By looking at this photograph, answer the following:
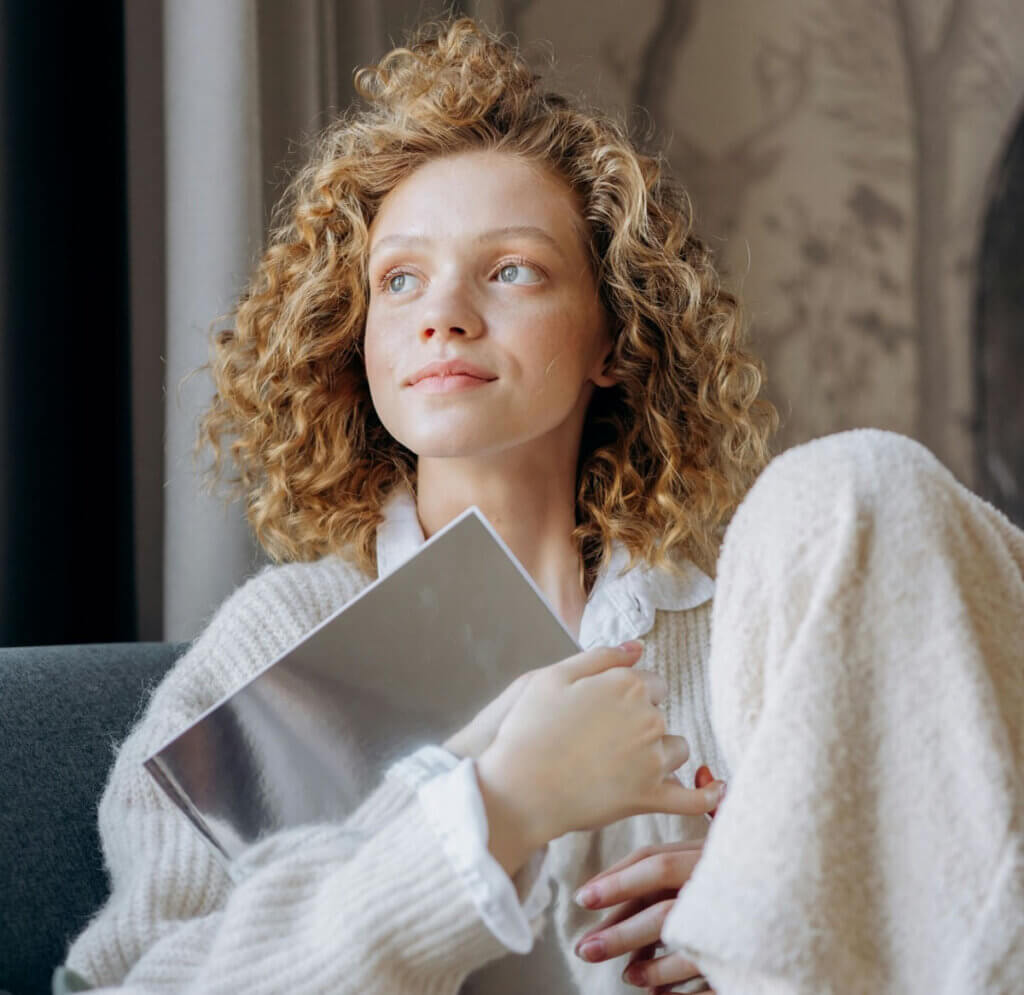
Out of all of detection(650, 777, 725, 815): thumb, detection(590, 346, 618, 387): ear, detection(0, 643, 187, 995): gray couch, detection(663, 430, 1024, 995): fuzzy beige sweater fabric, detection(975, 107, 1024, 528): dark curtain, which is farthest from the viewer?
detection(975, 107, 1024, 528): dark curtain

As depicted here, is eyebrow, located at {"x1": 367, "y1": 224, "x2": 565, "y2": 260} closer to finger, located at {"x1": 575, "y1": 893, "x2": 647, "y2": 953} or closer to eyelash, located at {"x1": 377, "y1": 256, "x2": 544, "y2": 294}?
eyelash, located at {"x1": 377, "y1": 256, "x2": 544, "y2": 294}

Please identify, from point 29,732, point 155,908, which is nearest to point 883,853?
point 155,908

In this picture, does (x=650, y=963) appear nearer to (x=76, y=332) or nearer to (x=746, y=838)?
(x=746, y=838)

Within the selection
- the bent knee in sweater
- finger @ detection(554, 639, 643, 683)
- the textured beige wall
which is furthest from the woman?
the textured beige wall

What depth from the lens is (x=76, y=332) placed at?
1.10 metres

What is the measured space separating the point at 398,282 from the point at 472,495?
0.15 meters

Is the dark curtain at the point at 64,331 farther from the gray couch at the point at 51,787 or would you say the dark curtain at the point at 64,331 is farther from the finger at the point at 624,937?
the finger at the point at 624,937

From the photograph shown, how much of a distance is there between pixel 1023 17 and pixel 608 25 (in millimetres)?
521

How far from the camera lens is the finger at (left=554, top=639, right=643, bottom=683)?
0.55 m

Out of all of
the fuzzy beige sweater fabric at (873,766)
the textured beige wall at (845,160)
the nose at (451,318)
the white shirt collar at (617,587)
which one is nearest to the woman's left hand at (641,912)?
the fuzzy beige sweater fabric at (873,766)

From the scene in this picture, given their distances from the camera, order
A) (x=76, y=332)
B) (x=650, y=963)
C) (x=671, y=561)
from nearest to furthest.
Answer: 1. (x=650, y=963)
2. (x=671, y=561)
3. (x=76, y=332)

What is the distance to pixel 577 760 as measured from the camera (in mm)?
527

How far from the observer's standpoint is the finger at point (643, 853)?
0.58 m

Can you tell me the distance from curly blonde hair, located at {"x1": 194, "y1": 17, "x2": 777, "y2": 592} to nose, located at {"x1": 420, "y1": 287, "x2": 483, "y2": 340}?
0.48 ft
